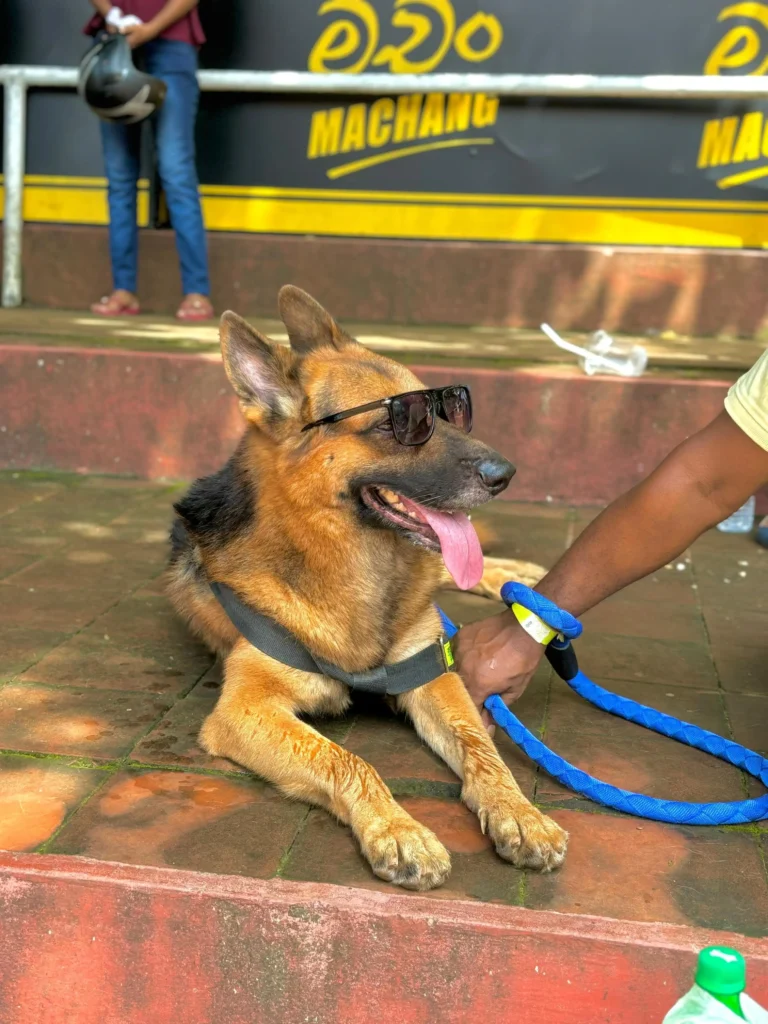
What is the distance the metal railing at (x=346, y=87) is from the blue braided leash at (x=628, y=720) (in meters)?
4.68

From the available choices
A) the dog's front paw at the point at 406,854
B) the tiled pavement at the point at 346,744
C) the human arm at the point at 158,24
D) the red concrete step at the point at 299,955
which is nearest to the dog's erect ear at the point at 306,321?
the tiled pavement at the point at 346,744

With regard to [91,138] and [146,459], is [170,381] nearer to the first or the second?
[146,459]

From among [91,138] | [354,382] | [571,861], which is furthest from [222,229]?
[571,861]

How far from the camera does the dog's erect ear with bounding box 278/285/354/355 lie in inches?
151

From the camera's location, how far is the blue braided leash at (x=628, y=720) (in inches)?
119

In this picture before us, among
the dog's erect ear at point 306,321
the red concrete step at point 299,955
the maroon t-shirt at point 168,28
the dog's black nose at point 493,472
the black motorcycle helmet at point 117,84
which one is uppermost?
the maroon t-shirt at point 168,28

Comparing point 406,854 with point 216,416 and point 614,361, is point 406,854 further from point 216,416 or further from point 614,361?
point 614,361

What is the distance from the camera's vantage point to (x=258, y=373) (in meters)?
3.54

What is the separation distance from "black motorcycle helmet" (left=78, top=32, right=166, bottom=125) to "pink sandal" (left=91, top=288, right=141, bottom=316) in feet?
4.14

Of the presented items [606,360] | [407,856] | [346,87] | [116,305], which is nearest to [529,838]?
[407,856]

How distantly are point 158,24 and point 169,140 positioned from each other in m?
0.67

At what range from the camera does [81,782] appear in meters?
3.18

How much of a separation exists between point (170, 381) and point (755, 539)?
10.7ft

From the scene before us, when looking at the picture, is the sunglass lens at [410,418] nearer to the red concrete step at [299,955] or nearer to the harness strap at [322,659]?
the harness strap at [322,659]
